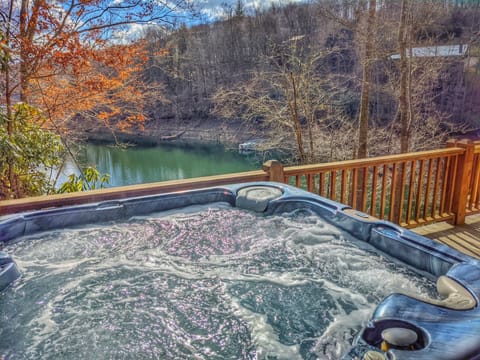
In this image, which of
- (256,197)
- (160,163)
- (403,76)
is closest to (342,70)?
(403,76)

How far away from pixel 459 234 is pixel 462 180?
0.48 m

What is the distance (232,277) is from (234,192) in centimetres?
86

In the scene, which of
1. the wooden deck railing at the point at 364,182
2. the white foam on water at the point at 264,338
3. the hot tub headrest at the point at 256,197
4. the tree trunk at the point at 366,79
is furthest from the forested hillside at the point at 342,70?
the white foam on water at the point at 264,338

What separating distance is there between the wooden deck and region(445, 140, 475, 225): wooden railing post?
10 cm

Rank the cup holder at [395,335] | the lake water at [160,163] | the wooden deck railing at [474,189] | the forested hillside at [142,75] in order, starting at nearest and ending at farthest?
the cup holder at [395,335] → the wooden deck railing at [474,189] → the forested hillside at [142,75] → the lake water at [160,163]

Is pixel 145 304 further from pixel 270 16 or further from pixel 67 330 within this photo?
pixel 270 16

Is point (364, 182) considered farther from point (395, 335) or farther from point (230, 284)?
point (395, 335)

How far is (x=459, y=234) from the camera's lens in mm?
3023

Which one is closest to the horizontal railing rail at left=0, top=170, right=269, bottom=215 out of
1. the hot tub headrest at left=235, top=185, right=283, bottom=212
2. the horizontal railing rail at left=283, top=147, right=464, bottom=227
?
the hot tub headrest at left=235, top=185, right=283, bottom=212

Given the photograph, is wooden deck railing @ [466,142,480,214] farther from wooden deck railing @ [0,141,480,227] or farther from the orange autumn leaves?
the orange autumn leaves

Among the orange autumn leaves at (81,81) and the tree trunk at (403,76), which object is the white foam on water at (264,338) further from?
the tree trunk at (403,76)

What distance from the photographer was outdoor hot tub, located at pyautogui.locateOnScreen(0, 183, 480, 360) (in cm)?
108

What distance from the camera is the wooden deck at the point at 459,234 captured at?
2.79m

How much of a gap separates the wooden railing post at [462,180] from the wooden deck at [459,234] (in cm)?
10
